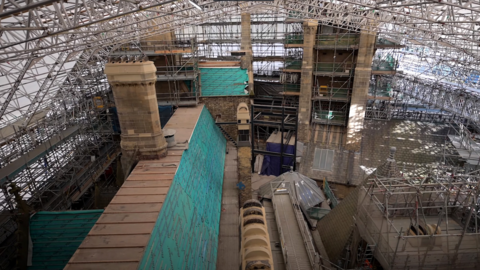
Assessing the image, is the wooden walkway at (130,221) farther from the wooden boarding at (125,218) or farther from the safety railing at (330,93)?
the safety railing at (330,93)

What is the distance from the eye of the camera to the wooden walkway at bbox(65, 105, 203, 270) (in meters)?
5.66

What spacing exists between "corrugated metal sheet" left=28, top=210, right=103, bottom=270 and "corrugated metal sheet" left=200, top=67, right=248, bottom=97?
1126 cm

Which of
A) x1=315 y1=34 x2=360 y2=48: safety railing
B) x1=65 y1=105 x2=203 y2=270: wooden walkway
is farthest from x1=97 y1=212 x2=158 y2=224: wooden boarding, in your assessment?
x1=315 y1=34 x2=360 y2=48: safety railing

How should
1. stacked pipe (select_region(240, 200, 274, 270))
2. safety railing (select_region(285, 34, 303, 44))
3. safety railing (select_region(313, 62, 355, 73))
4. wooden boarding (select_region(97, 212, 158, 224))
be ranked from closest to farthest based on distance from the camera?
1. wooden boarding (select_region(97, 212, 158, 224))
2. stacked pipe (select_region(240, 200, 274, 270))
3. safety railing (select_region(313, 62, 355, 73))
4. safety railing (select_region(285, 34, 303, 44))

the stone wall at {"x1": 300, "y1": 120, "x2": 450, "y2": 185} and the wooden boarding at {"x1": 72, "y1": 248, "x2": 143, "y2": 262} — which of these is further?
the stone wall at {"x1": 300, "y1": 120, "x2": 450, "y2": 185}

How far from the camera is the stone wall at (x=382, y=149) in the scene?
1948 cm

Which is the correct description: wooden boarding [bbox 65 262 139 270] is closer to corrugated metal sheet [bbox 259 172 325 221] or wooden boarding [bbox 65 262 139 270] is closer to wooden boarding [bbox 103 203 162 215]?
wooden boarding [bbox 103 203 162 215]

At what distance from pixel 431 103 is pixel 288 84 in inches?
481

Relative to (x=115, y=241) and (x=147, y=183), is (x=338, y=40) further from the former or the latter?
(x=115, y=241)

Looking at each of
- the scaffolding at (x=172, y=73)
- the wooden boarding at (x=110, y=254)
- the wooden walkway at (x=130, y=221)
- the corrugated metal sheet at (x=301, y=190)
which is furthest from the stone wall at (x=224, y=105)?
the wooden boarding at (x=110, y=254)

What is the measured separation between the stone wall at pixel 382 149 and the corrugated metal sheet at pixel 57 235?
15.0 meters

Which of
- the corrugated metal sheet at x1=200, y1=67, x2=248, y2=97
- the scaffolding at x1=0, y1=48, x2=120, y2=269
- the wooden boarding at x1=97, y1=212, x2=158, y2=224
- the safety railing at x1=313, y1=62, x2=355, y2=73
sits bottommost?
the scaffolding at x1=0, y1=48, x2=120, y2=269

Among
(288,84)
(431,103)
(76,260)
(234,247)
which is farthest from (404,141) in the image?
(76,260)

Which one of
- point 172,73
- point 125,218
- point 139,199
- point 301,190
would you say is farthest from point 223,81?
point 125,218
